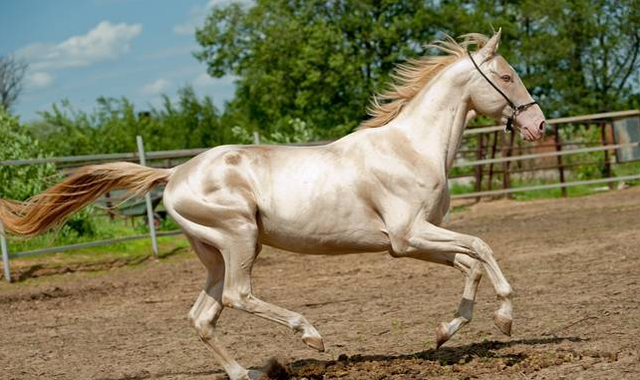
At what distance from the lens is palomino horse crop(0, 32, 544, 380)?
4961mm

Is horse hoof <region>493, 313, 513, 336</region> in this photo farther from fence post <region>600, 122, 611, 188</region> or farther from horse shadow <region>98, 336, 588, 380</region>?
fence post <region>600, 122, 611, 188</region>

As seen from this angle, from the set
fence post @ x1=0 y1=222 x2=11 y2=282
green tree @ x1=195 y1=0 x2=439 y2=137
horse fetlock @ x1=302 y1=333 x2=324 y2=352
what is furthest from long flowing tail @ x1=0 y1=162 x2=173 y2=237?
green tree @ x1=195 y1=0 x2=439 y2=137

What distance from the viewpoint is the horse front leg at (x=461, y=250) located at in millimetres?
4824

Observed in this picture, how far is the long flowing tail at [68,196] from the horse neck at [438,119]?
1776 mm

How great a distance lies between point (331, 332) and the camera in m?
6.48

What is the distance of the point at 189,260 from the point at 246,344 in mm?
6793

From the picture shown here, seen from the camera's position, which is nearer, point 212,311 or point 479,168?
point 212,311

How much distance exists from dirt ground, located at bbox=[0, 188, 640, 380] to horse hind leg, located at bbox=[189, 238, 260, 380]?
0.95 ft

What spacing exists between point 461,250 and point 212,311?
5.41 feet

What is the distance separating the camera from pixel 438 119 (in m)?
5.37

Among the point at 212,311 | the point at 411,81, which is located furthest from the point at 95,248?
the point at 411,81

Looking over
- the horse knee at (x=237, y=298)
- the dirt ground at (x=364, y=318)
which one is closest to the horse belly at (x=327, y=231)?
the horse knee at (x=237, y=298)

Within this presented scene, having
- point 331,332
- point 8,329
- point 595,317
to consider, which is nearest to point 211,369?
point 331,332

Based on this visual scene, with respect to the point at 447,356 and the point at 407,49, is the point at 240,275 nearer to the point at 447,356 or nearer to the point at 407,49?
the point at 447,356
